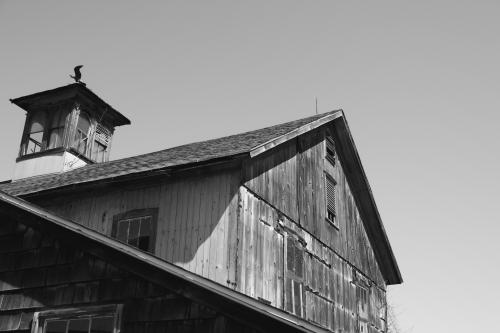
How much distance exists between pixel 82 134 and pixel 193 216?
10.1 metres

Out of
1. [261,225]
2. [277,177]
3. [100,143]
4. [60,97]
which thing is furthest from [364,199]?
[60,97]

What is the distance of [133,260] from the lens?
7598mm

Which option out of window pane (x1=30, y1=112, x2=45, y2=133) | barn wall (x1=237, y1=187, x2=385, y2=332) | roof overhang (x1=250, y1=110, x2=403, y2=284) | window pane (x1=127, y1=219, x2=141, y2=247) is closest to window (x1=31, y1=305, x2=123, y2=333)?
barn wall (x1=237, y1=187, x2=385, y2=332)

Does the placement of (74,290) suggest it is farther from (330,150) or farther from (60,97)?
(60,97)

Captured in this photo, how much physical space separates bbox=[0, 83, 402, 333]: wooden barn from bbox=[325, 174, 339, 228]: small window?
0.07 m

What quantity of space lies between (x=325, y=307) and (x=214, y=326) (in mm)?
8998

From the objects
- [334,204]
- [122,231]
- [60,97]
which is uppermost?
[60,97]

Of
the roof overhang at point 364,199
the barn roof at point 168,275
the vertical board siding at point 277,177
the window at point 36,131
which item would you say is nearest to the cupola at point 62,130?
the window at point 36,131

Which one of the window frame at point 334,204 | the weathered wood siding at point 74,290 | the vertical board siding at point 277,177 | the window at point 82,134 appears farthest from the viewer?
the window at point 82,134

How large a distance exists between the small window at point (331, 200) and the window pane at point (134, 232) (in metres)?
6.37

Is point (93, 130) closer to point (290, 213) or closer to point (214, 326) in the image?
point (290, 213)

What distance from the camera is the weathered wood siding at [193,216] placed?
11953 mm

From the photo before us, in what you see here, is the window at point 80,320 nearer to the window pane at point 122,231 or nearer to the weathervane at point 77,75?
the window pane at point 122,231

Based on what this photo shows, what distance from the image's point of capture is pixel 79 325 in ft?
26.8
